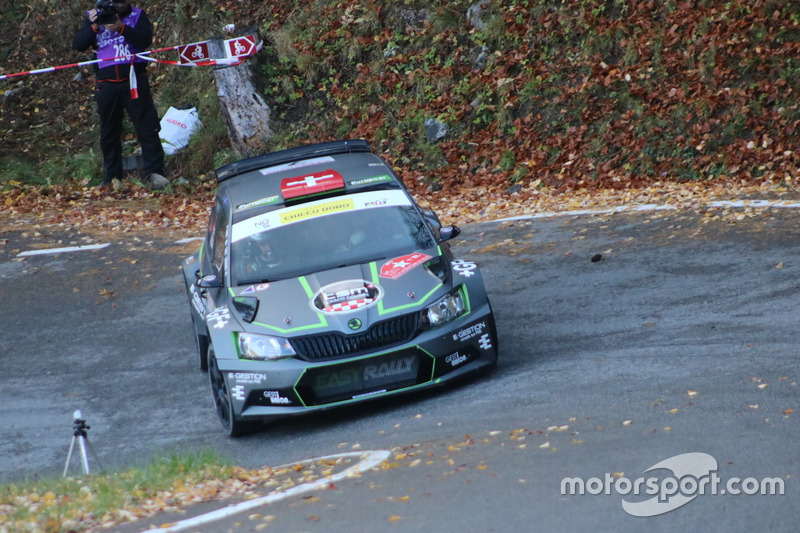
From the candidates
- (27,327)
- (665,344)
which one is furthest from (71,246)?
(665,344)

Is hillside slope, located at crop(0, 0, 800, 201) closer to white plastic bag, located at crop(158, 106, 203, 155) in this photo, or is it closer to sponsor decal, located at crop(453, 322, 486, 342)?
white plastic bag, located at crop(158, 106, 203, 155)

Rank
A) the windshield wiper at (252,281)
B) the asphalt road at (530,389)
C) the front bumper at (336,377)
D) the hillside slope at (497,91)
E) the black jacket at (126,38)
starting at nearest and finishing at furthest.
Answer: the asphalt road at (530,389)
the front bumper at (336,377)
the windshield wiper at (252,281)
the hillside slope at (497,91)
the black jacket at (126,38)

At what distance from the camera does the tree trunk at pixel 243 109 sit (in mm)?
18344

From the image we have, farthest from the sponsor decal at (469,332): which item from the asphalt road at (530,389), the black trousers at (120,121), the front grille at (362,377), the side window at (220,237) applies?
the black trousers at (120,121)

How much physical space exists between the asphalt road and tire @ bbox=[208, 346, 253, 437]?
0.08m

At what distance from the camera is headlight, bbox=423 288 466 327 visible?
732 cm

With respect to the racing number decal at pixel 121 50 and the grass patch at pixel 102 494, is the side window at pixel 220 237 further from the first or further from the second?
the racing number decal at pixel 121 50

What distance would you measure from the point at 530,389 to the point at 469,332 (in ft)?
2.01

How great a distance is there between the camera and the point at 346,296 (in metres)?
7.29

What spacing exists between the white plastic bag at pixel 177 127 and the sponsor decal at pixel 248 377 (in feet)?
41.4

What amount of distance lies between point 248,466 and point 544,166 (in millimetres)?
9618

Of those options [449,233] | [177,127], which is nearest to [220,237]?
[449,233]

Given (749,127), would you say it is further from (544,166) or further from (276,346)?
(276,346)

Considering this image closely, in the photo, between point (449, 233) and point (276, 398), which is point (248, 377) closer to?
point (276, 398)
